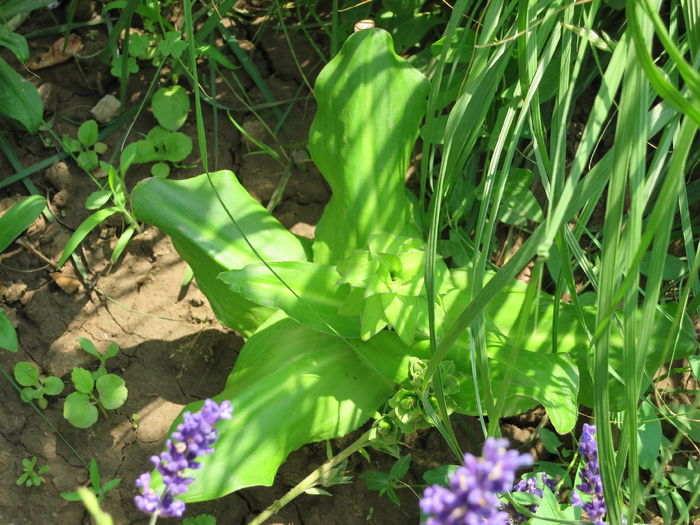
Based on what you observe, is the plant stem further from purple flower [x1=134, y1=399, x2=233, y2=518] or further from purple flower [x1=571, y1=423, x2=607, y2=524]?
purple flower [x1=134, y1=399, x2=233, y2=518]

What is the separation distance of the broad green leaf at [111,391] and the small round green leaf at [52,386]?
0.26 ft

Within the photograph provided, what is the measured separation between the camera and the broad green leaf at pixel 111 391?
1526 millimetres

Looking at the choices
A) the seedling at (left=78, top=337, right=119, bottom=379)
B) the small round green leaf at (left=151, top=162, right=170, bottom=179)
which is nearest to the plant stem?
the seedling at (left=78, top=337, right=119, bottom=379)

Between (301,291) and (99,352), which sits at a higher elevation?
(301,291)

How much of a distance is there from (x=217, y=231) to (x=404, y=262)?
0.39 m

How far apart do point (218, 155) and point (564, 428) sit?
1100 millimetres

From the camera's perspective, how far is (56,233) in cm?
174

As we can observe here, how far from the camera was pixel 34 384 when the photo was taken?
1.54m

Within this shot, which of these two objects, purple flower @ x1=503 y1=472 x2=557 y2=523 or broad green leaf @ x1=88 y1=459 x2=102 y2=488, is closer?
purple flower @ x1=503 y1=472 x2=557 y2=523

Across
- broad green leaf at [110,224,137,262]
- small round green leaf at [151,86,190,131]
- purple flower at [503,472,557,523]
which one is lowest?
purple flower at [503,472,557,523]

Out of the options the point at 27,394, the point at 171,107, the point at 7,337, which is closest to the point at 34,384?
the point at 27,394

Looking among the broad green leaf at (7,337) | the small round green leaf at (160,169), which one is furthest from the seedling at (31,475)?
the small round green leaf at (160,169)

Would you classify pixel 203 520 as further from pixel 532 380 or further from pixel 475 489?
pixel 475 489

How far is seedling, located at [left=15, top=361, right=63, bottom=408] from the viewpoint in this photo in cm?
152
